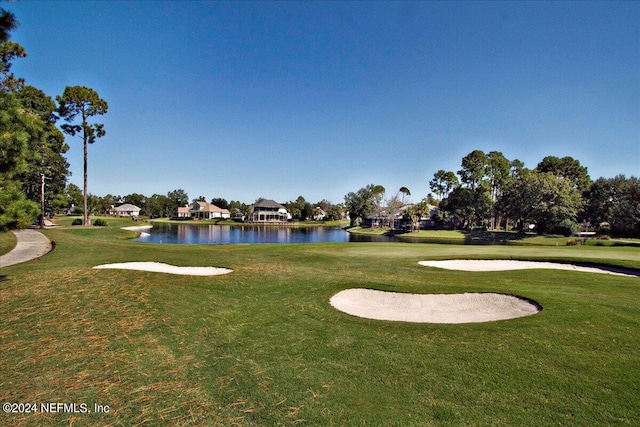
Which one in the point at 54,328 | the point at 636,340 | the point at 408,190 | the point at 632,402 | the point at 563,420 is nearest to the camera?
the point at 563,420

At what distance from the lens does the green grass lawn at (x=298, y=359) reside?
11.6ft

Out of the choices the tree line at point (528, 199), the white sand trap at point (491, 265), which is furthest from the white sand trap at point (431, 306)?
the tree line at point (528, 199)

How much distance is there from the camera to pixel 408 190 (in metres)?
120

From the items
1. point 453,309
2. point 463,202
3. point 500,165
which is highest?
point 500,165

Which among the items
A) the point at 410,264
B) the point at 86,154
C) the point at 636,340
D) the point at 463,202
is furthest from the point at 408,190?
the point at 636,340

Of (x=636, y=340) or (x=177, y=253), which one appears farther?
(x=177, y=253)

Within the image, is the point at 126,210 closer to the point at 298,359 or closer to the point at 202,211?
the point at 202,211

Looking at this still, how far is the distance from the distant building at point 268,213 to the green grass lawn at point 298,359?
3783 inches

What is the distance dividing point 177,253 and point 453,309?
14.0 meters

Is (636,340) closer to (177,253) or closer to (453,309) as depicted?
(453,309)

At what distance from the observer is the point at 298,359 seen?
479cm

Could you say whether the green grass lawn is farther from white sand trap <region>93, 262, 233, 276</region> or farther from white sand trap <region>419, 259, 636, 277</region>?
white sand trap <region>419, 259, 636, 277</region>

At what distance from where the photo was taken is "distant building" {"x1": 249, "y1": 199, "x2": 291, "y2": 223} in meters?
105

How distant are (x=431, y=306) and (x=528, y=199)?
172 feet
